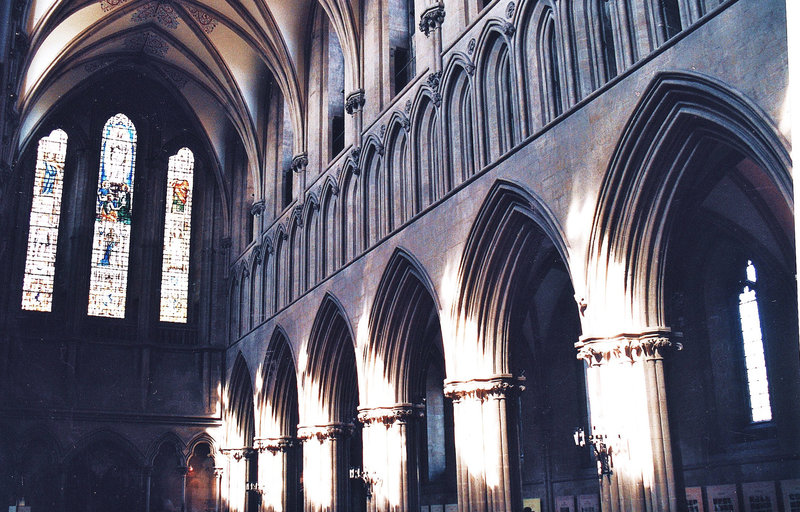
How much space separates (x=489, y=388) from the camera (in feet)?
46.5

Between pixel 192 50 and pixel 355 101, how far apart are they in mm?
9662

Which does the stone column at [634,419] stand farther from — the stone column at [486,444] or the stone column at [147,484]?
the stone column at [147,484]

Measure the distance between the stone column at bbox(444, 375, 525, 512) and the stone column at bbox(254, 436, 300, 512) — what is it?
9803 mm

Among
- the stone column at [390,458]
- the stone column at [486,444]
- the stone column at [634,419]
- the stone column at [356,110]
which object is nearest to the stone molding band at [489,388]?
the stone column at [486,444]

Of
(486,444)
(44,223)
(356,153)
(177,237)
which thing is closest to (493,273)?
(486,444)

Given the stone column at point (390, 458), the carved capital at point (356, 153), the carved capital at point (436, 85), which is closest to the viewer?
the carved capital at point (436, 85)

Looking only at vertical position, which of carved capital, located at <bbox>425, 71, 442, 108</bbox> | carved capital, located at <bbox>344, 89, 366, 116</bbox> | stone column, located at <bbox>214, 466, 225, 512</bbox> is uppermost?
carved capital, located at <bbox>344, 89, 366, 116</bbox>

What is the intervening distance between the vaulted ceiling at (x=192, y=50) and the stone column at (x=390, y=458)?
29.2ft

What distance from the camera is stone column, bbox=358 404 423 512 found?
55.2 feet

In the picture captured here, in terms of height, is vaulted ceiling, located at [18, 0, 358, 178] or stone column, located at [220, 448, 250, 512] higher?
vaulted ceiling, located at [18, 0, 358, 178]

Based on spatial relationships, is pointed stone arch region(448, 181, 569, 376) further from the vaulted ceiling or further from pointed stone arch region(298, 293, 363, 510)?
the vaulted ceiling

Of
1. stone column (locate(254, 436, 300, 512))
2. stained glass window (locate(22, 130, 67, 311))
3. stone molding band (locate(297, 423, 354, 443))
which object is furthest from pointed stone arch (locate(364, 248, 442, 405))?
stained glass window (locate(22, 130, 67, 311))

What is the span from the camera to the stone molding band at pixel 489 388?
46.5 feet

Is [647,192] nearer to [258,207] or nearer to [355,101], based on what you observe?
[355,101]
